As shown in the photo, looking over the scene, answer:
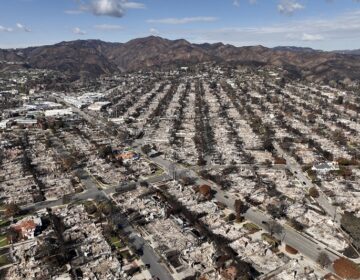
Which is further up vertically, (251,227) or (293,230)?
(251,227)

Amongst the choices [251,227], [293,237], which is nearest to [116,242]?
[251,227]

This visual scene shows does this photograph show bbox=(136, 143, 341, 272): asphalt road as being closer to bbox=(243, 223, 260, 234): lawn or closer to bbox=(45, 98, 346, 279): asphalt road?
bbox=(45, 98, 346, 279): asphalt road

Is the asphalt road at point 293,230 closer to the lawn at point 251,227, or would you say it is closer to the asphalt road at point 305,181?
the asphalt road at point 305,181

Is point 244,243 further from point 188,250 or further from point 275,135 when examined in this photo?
point 275,135

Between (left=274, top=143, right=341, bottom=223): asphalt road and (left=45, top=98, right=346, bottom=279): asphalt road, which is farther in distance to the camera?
(left=274, top=143, right=341, bottom=223): asphalt road

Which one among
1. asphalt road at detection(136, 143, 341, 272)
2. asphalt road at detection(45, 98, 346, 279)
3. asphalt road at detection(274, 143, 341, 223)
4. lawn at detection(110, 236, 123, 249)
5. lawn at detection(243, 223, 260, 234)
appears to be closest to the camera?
asphalt road at detection(136, 143, 341, 272)

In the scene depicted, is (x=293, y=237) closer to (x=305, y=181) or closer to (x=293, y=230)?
(x=293, y=230)

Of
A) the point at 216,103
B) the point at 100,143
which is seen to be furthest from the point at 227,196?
the point at 216,103

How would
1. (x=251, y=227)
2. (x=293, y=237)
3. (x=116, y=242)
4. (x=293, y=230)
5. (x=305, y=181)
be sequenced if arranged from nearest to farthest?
(x=116, y=242) → (x=293, y=237) → (x=293, y=230) → (x=251, y=227) → (x=305, y=181)

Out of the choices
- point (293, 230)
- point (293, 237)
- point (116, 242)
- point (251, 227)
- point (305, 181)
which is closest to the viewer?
point (116, 242)

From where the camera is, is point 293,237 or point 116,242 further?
point 293,237

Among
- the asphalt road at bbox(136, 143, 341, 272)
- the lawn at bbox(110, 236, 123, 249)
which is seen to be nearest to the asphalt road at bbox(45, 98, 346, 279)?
the asphalt road at bbox(136, 143, 341, 272)
